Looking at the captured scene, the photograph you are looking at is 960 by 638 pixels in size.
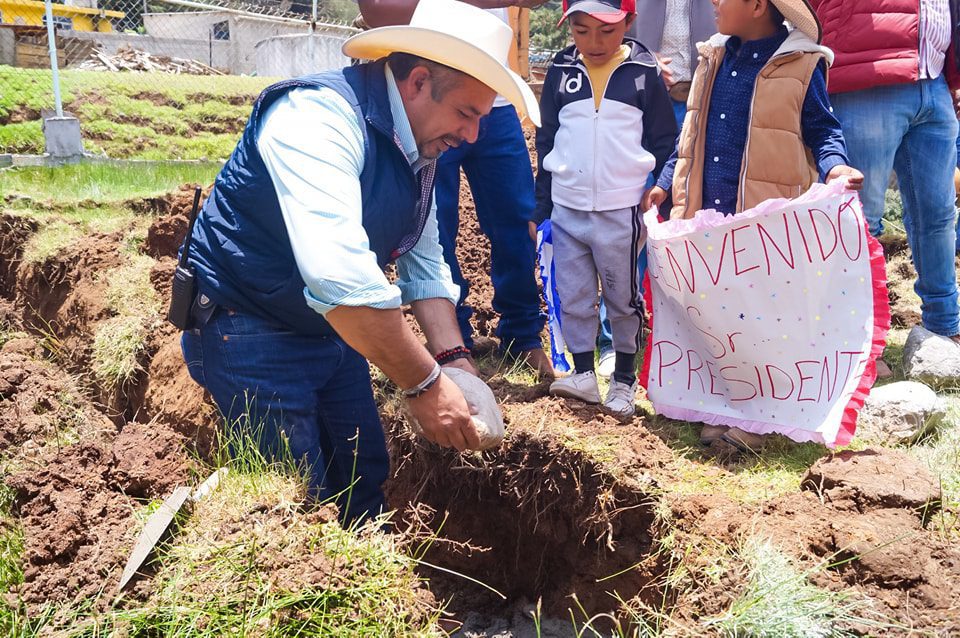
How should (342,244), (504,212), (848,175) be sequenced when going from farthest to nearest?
(504,212)
(848,175)
(342,244)

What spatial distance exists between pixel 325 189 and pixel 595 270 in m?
1.98

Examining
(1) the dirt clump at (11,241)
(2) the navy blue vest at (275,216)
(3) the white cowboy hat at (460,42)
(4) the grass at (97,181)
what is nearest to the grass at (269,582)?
(2) the navy blue vest at (275,216)

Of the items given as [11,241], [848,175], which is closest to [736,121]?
[848,175]

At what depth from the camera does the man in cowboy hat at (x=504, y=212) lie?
397 cm

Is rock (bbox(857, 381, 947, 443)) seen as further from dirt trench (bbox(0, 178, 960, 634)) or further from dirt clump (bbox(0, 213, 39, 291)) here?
dirt clump (bbox(0, 213, 39, 291))

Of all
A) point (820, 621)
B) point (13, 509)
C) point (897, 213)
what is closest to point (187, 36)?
point (897, 213)

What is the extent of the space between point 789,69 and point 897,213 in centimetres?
399

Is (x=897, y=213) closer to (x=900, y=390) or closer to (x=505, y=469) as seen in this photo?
(x=900, y=390)

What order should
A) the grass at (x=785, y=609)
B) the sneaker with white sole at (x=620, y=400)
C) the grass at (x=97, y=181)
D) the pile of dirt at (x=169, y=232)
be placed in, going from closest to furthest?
the grass at (x=785, y=609) < the sneaker with white sole at (x=620, y=400) < the pile of dirt at (x=169, y=232) < the grass at (x=97, y=181)

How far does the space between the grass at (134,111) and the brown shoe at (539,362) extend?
8.11 metres

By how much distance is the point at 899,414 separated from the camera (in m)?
3.26

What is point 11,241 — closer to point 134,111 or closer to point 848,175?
point 848,175

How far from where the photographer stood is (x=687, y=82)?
444cm

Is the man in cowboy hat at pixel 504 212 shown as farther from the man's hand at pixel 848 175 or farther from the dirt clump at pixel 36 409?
the dirt clump at pixel 36 409
